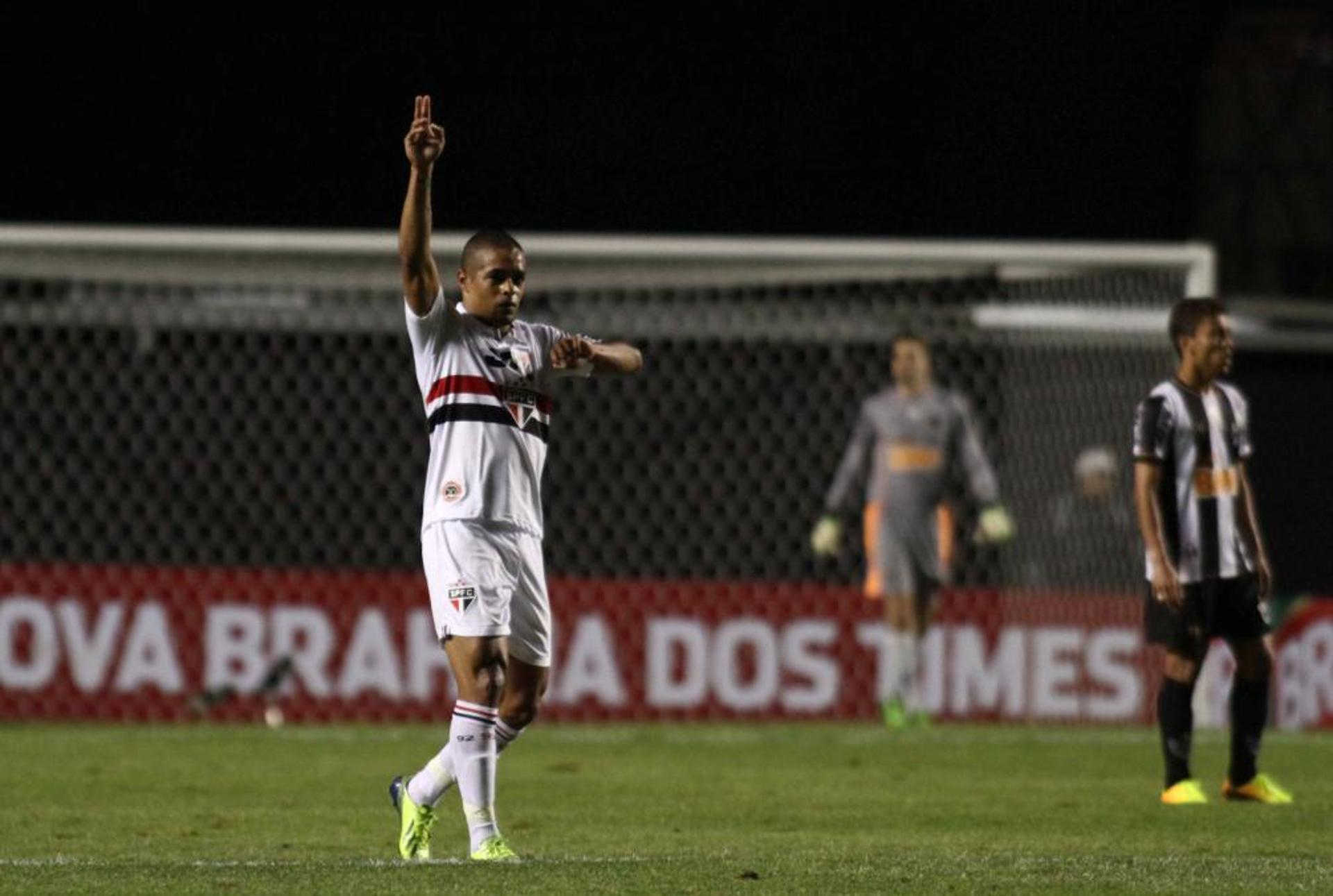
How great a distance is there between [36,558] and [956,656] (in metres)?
5.27

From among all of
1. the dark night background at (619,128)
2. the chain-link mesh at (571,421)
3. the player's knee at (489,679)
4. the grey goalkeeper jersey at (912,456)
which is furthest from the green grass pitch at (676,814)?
the dark night background at (619,128)

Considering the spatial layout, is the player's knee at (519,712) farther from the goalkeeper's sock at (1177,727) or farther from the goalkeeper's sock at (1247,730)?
the goalkeeper's sock at (1247,730)

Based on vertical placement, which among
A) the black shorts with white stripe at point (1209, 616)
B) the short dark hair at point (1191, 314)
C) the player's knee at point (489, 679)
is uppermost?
the short dark hair at point (1191, 314)

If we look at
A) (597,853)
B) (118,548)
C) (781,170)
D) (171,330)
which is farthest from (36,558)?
(597,853)

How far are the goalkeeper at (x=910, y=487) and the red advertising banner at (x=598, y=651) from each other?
299 mm

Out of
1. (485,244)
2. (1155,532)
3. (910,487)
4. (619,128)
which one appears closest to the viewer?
(485,244)

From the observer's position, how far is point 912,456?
1421cm

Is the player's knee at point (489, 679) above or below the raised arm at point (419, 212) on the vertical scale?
below

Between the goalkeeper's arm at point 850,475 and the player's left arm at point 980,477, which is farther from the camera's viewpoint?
the goalkeeper's arm at point 850,475

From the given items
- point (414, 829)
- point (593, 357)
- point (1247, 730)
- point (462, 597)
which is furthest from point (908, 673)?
point (462, 597)

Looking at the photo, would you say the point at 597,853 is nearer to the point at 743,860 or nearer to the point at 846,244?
the point at 743,860

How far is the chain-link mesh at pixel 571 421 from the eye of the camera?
14727 millimetres

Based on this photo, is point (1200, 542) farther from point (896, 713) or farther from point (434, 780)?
point (896, 713)

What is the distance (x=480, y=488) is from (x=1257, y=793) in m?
3.57
